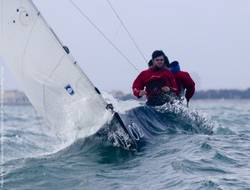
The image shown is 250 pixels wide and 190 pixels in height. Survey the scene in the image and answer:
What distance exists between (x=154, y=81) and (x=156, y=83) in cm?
5

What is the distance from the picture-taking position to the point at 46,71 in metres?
7.64

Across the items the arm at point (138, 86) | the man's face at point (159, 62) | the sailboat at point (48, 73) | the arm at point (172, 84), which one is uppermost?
the sailboat at point (48, 73)

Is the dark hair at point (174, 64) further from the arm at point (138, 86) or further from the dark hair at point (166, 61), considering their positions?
the arm at point (138, 86)

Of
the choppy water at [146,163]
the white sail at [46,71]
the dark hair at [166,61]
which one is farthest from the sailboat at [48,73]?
the dark hair at [166,61]

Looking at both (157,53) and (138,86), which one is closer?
(157,53)

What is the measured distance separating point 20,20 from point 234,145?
343cm

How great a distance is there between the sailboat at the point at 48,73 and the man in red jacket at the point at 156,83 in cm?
197

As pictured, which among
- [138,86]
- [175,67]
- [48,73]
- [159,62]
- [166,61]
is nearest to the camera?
[48,73]

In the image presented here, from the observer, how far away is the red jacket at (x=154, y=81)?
9328 millimetres

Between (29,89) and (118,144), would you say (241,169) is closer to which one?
(118,144)

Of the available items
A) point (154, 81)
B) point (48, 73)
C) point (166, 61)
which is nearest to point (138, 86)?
point (154, 81)

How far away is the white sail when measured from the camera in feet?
24.2

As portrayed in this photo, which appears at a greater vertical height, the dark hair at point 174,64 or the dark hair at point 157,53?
the dark hair at point 157,53

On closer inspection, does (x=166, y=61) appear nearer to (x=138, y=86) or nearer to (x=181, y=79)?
(x=181, y=79)
